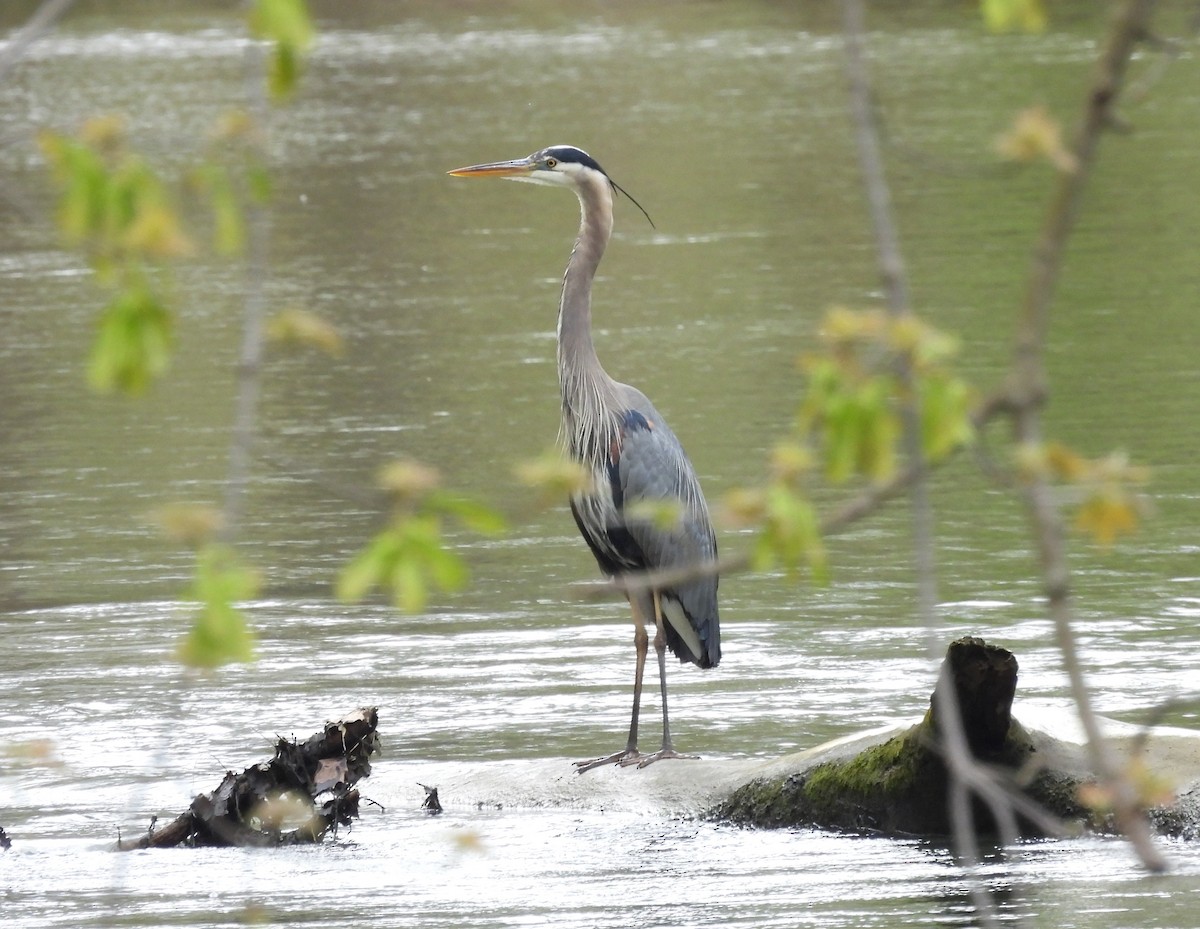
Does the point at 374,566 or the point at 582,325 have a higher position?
the point at 374,566

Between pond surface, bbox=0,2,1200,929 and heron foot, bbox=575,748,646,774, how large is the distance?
0.50 feet

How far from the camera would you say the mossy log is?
608 centimetres

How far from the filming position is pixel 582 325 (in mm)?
7707

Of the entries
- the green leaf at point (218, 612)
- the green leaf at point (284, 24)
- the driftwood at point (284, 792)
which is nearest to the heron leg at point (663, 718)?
the driftwood at point (284, 792)

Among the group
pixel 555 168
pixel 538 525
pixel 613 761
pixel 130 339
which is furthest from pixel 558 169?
pixel 130 339

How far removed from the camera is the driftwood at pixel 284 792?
678cm

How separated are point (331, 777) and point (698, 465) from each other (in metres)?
5.34

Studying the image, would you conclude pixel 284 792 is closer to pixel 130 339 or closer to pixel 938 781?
pixel 938 781

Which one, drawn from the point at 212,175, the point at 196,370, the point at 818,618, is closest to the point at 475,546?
the point at 818,618

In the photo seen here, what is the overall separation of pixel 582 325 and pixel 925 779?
220 cm

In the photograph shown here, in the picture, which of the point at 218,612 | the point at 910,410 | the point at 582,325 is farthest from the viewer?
the point at 582,325

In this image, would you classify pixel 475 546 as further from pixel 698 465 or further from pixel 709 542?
pixel 709 542

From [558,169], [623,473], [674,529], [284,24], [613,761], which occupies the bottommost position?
[613,761]

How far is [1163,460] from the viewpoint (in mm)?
11594
